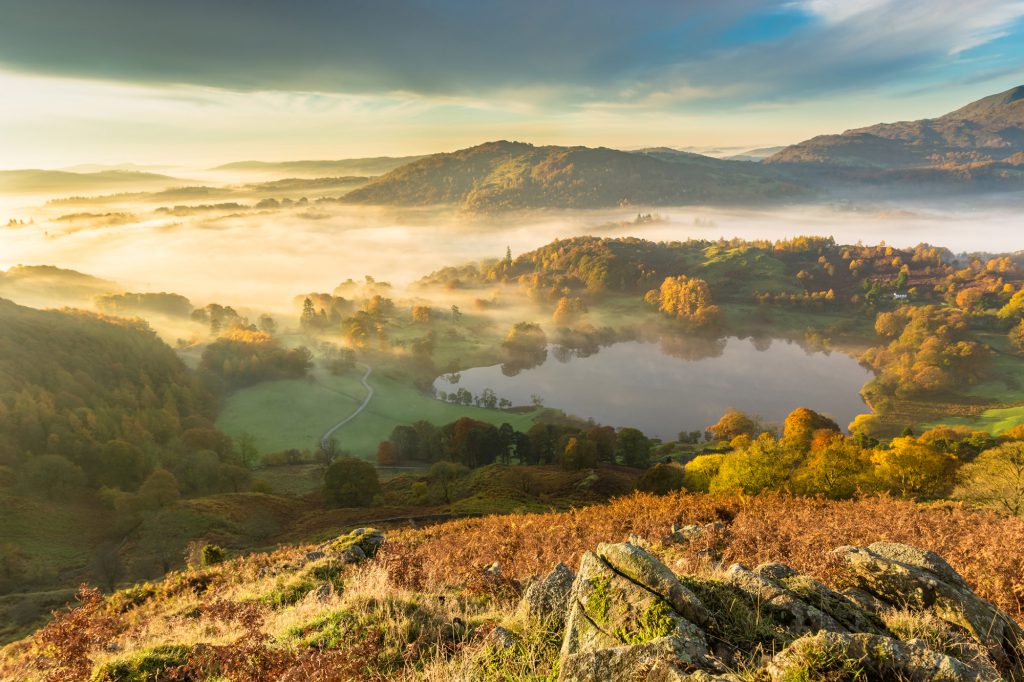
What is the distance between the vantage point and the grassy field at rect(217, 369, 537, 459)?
11431cm

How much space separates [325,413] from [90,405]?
48638 mm

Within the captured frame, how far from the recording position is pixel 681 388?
6786 inches

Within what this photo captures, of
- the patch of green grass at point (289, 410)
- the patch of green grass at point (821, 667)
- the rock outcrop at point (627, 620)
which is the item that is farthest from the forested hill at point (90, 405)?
the patch of green grass at point (821, 667)

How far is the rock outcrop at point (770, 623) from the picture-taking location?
4211mm

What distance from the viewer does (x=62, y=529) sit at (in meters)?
62.4

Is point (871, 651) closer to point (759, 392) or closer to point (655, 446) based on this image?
point (655, 446)

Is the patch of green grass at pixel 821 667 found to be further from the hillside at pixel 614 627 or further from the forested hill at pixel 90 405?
the forested hill at pixel 90 405

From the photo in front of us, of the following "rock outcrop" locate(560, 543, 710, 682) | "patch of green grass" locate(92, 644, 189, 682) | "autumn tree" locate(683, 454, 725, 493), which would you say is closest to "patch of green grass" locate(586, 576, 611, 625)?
"rock outcrop" locate(560, 543, 710, 682)

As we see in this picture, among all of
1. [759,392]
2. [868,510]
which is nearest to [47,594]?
[868,510]

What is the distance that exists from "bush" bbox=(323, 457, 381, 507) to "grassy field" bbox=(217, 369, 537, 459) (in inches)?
1488

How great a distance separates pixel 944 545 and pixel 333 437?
→ 11659cm

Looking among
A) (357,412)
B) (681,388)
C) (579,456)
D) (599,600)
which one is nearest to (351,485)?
(579,456)

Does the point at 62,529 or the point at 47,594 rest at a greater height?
the point at 47,594

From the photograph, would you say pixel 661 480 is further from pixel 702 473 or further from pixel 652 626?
pixel 652 626
